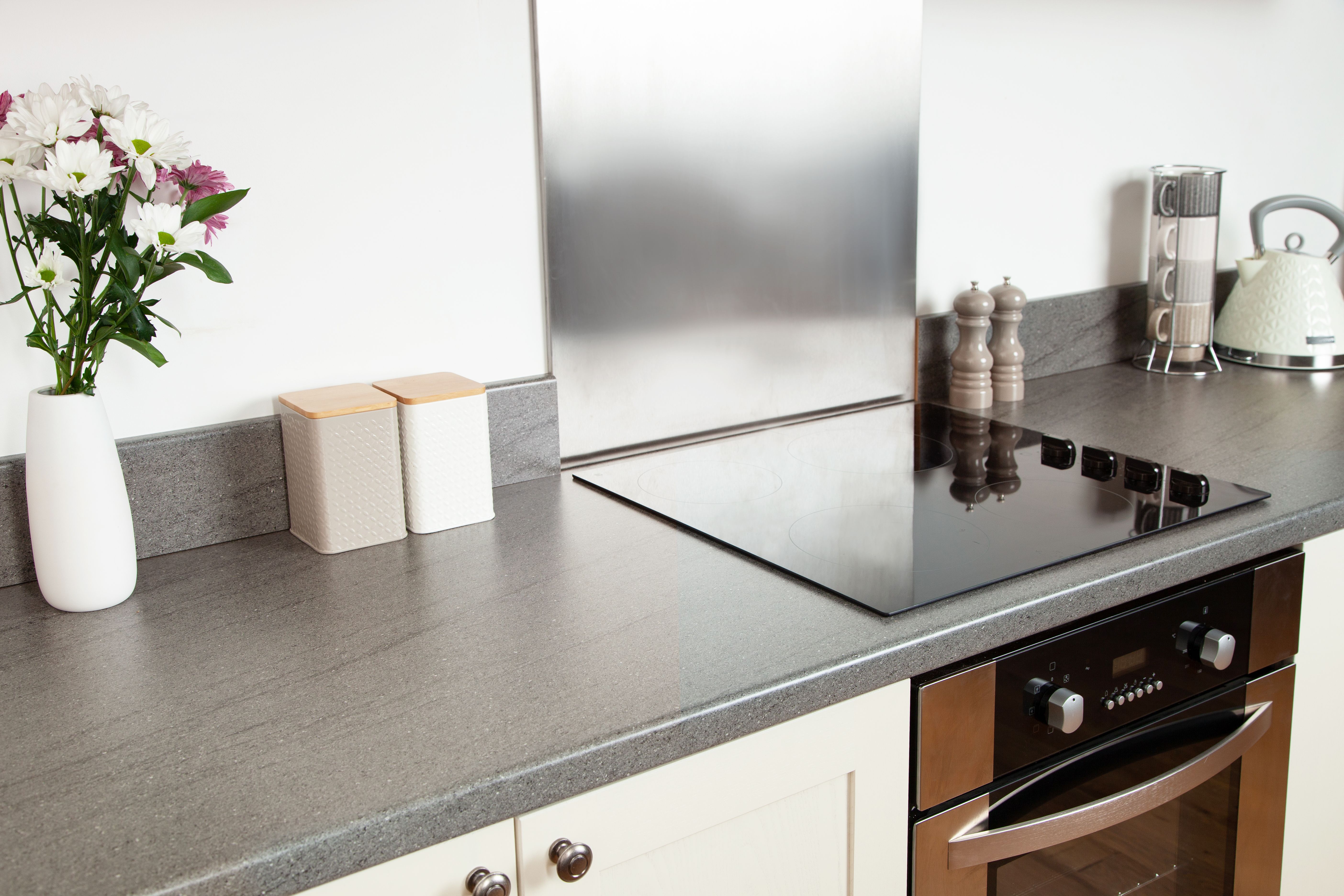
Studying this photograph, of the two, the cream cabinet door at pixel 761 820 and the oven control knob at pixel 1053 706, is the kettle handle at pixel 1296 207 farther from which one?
the cream cabinet door at pixel 761 820

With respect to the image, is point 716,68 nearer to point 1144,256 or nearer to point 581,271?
point 581,271

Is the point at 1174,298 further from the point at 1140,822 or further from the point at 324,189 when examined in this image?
the point at 324,189

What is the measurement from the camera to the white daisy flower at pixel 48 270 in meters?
1.05

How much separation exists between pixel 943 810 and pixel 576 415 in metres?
0.69

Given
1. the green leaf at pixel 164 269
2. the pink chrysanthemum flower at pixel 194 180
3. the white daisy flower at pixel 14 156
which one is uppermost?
the white daisy flower at pixel 14 156

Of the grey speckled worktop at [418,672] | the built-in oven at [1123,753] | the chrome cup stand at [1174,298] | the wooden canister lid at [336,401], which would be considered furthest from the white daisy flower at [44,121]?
the chrome cup stand at [1174,298]

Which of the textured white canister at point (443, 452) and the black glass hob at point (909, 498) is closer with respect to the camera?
the black glass hob at point (909, 498)

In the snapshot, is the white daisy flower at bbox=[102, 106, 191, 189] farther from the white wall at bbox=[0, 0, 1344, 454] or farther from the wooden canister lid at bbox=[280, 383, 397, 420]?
the wooden canister lid at bbox=[280, 383, 397, 420]

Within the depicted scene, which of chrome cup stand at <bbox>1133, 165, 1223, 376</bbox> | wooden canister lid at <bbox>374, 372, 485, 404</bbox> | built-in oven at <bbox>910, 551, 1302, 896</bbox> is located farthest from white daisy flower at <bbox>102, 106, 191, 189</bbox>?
chrome cup stand at <bbox>1133, 165, 1223, 376</bbox>

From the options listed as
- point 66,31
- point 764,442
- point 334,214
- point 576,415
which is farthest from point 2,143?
point 764,442

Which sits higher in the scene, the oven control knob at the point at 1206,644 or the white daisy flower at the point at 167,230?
the white daisy flower at the point at 167,230

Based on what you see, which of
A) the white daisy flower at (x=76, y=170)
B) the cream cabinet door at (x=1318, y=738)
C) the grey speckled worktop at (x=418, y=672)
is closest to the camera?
the grey speckled worktop at (x=418, y=672)

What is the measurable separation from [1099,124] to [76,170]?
1.59 m

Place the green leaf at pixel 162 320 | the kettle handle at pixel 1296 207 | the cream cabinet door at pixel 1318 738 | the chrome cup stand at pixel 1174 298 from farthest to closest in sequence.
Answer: the kettle handle at pixel 1296 207, the chrome cup stand at pixel 1174 298, the cream cabinet door at pixel 1318 738, the green leaf at pixel 162 320
